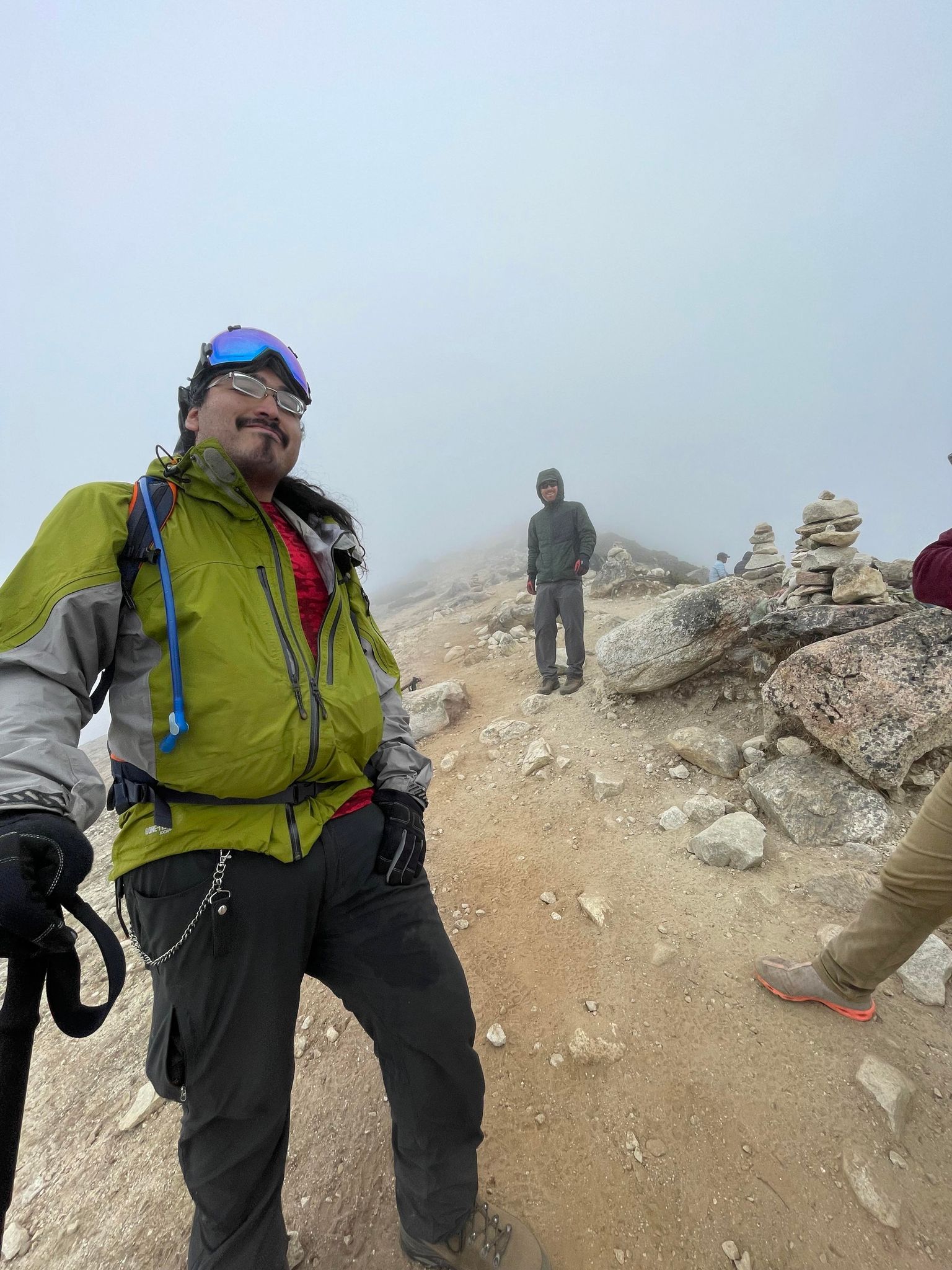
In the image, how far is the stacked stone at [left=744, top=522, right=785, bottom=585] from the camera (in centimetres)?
945

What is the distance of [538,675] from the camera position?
9203mm

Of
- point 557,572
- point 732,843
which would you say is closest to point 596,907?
point 732,843

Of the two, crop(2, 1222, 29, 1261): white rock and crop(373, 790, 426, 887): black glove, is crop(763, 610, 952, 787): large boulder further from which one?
crop(2, 1222, 29, 1261): white rock

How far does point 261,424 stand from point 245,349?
19.0 inches

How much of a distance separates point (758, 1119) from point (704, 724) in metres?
4.01

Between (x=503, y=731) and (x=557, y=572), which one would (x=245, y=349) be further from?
(x=557, y=572)

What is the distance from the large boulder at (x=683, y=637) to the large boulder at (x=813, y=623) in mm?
350

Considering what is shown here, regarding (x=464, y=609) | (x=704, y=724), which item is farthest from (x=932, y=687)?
(x=464, y=609)

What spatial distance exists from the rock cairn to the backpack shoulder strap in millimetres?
6406

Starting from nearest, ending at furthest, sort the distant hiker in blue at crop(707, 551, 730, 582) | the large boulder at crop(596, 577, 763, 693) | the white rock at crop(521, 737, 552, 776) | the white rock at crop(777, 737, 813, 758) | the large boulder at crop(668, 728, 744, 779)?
the white rock at crop(777, 737, 813, 758), the large boulder at crop(668, 728, 744, 779), the white rock at crop(521, 737, 552, 776), the large boulder at crop(596, 577, 763, 693), the distant hiker in blue at crop(707, 551, 730, 582)

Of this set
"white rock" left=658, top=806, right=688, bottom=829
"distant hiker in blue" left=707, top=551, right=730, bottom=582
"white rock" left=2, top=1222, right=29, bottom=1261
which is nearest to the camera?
"white rock" left=2, top=1222, right=29, bottom=1261

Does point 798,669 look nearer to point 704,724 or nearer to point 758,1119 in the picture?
point 704,724

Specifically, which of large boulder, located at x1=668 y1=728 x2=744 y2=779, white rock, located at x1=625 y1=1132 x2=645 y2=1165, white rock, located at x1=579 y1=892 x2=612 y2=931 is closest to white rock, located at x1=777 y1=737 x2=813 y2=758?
large boulder, located at x1=668 y1=728 x2=744 y2=779

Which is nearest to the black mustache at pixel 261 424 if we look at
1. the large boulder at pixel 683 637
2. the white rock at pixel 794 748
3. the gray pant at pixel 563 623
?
the white rock at pixel 794 748
